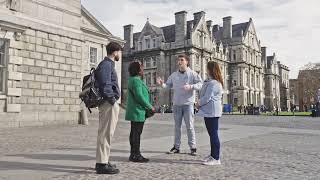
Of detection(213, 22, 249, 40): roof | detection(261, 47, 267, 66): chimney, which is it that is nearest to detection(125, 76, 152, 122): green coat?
detection(213, 22, 249, 40): roof

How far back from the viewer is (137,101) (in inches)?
278

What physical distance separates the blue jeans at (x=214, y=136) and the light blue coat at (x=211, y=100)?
0.11 metres

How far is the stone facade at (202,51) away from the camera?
197ft

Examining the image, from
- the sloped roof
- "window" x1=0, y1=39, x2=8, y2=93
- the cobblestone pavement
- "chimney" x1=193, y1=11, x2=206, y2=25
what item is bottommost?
the cobblestone pavement

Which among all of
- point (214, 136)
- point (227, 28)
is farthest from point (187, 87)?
point (227, 28)

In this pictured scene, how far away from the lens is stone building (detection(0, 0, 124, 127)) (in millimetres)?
14320

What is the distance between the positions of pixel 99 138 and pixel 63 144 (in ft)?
12.3

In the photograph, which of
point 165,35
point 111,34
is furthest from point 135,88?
point 165,35

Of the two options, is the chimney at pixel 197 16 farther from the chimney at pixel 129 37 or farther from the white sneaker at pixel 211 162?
the white sneaker at pixel 211 162

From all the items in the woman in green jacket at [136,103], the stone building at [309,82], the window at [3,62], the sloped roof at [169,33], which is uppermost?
the sloped roof at [169,33]

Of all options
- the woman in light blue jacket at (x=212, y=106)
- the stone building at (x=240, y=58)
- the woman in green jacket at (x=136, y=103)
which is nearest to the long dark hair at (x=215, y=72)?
the woman in light blue jacket at (x=212, y=106)

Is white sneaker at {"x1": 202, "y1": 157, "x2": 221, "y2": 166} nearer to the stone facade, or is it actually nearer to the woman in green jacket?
the woman in green jacket

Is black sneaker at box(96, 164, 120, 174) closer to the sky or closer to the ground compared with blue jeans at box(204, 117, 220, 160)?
closer to the ground

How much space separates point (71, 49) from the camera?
17250 mm
